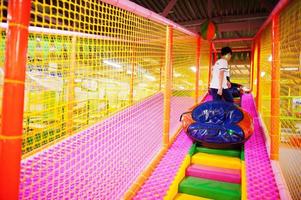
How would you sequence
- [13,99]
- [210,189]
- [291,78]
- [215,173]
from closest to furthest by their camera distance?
[13,99] → [210,189] → [215,173] → [291,78]

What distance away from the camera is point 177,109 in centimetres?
523

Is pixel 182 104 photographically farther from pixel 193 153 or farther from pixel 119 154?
pixel 119 154

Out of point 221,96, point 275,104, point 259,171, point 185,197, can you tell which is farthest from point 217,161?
point 221,96

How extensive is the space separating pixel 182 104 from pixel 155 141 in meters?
2.28

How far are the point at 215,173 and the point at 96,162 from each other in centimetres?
143

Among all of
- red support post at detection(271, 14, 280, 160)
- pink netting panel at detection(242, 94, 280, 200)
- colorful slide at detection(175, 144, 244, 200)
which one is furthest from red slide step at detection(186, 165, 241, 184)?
red support post at detection(271, 14, 280, 160)

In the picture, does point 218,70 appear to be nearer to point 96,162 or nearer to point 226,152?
point 226,152

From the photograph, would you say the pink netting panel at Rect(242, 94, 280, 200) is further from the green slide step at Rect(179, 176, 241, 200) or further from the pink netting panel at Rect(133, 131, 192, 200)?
the pink netting panel at Rect(133, 131, 192, 200)

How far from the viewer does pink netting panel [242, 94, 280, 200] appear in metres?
2.29

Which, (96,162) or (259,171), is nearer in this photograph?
(259,171)

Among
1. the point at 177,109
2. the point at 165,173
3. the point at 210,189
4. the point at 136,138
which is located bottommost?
the point at 210,189

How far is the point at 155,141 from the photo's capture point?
349 cm

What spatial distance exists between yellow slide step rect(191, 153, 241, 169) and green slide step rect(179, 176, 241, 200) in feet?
0.96

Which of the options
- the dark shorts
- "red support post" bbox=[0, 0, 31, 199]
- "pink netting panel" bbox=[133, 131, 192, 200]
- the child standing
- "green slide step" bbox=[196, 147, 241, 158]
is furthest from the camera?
the dark shorts
